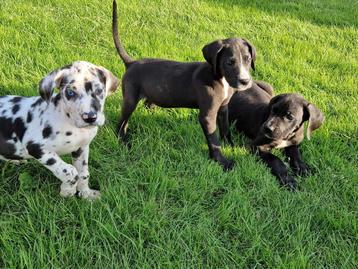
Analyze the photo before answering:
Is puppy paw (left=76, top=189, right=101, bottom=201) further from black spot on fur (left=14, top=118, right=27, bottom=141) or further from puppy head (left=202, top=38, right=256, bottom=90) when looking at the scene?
puppy head (left=202, top=38, right=256, bottom=90)

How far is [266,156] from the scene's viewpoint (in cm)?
512

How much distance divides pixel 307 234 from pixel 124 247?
5.35 ft

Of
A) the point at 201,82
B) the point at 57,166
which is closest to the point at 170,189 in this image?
the point at 57,166

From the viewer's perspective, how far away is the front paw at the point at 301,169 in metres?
4.91

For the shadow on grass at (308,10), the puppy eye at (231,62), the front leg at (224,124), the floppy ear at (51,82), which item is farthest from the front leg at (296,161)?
the shadow on grass at (308,10)

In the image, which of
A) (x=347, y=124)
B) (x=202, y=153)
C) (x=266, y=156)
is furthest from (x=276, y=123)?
(x=347, y=124)

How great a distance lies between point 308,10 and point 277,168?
21.6 feet

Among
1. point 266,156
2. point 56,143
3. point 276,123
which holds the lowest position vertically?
point 266,156

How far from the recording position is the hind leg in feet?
16.9

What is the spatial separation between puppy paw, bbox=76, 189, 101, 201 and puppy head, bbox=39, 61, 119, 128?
791mm

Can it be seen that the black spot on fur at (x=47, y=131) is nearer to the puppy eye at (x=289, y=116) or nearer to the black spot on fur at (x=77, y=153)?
the black spot on fur at (x=77, y=153)

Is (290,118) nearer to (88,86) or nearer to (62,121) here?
(88,86)

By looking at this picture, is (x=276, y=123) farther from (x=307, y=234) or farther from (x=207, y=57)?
(x=307, y=234)

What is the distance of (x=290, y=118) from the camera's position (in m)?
5.03
